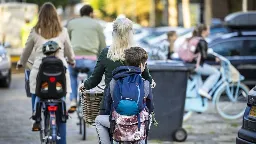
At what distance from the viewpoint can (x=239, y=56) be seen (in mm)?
18219

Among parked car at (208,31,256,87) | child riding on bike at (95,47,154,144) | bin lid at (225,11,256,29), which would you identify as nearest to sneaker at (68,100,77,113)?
child riding on bike at (95,47,154,144)

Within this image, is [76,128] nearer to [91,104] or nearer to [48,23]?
[48,23]

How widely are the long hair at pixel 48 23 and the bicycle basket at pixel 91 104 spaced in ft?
6.81

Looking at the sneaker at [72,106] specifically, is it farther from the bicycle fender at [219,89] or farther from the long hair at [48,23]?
the bicycle fender at [219,89]

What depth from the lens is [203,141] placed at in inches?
457

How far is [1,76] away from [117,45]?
12.4 metres

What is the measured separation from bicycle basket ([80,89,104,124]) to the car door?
10591 mm

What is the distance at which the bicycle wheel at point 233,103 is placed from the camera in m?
14.5

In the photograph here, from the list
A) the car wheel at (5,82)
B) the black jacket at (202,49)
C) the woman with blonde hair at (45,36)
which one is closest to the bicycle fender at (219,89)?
the black jacket at (202,49)

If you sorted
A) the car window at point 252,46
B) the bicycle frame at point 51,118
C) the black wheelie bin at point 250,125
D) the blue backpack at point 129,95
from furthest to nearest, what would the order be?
1. the car window at point 252,46
2. the bicycle frame at point 51,118
3. the black wheelie bin at point 250,125
4. the blue backpack at point 129,95

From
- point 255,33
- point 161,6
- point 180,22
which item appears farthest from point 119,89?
point 161,6

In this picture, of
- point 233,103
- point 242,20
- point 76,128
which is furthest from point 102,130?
point 242,20

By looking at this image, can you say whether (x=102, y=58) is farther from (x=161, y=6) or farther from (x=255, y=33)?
(x=161, y=6)

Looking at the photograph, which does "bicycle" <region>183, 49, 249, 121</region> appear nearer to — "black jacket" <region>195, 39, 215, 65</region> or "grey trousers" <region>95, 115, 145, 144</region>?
"black jacket" <region>195, 39, 215, 65</region>
